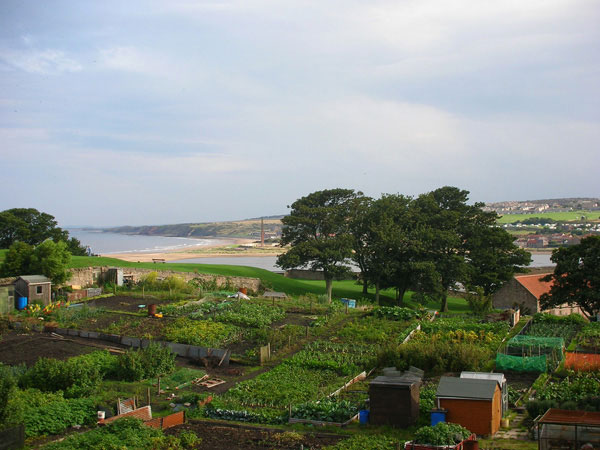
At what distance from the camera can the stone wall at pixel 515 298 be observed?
123 ft

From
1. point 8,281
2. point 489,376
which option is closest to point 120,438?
point 489,376

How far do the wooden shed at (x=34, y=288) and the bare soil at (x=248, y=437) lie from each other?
716 inches

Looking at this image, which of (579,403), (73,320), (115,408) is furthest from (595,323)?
(73,320)

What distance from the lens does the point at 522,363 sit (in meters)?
18.8

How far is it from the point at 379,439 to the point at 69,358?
11.6 m

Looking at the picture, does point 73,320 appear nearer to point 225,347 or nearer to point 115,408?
point 225,347

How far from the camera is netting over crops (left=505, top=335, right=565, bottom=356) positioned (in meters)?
20.0

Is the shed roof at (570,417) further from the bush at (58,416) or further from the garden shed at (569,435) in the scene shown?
the bush at (58,416)

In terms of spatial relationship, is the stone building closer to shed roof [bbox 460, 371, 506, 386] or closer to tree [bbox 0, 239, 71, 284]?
shed roof [bbox 460, 371, 506, 386]

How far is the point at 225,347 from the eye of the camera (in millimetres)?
22250

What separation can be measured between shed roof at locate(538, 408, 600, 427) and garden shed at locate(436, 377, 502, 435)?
1362 millimetres

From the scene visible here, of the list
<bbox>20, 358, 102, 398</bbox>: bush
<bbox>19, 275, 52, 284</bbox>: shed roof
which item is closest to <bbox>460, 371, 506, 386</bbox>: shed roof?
<bbox>20, 358, 102, 398</bbox>: bush

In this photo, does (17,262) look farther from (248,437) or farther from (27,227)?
(248,437)

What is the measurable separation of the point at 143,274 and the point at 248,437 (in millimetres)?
24731
